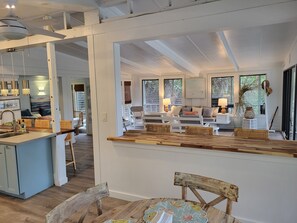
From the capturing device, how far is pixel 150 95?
34.0ft

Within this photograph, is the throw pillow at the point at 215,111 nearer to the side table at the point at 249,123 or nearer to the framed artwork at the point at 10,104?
the side table at the point at 249,123

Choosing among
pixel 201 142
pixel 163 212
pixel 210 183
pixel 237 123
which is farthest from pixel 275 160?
pixel 237 123

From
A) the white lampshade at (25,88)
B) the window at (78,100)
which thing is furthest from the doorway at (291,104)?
the window at (78,100)

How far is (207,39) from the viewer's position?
4.69m

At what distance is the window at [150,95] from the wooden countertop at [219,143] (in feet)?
23.3

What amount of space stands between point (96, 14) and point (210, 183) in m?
2.69

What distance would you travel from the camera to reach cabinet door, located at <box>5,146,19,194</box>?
315cm

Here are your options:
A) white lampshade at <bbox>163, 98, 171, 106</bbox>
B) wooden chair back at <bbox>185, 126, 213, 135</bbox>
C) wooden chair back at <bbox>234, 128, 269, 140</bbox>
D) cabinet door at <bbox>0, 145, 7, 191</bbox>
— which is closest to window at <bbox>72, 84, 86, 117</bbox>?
white lampshade at <bbox>163, 98, 171, 106</bbox>

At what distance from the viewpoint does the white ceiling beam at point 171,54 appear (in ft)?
→ 15.6

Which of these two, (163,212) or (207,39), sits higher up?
(207,39)

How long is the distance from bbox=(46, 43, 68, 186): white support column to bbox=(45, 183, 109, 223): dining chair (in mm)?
2458

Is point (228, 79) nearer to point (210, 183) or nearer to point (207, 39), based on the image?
point (207, 39)

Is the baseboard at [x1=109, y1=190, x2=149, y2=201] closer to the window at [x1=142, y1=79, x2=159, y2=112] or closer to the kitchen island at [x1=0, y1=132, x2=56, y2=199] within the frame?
the kitchen island at [x1=0, y1=132, x2=56, y2=199]

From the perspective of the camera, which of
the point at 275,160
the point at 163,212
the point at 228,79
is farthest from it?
the point at 228,79
